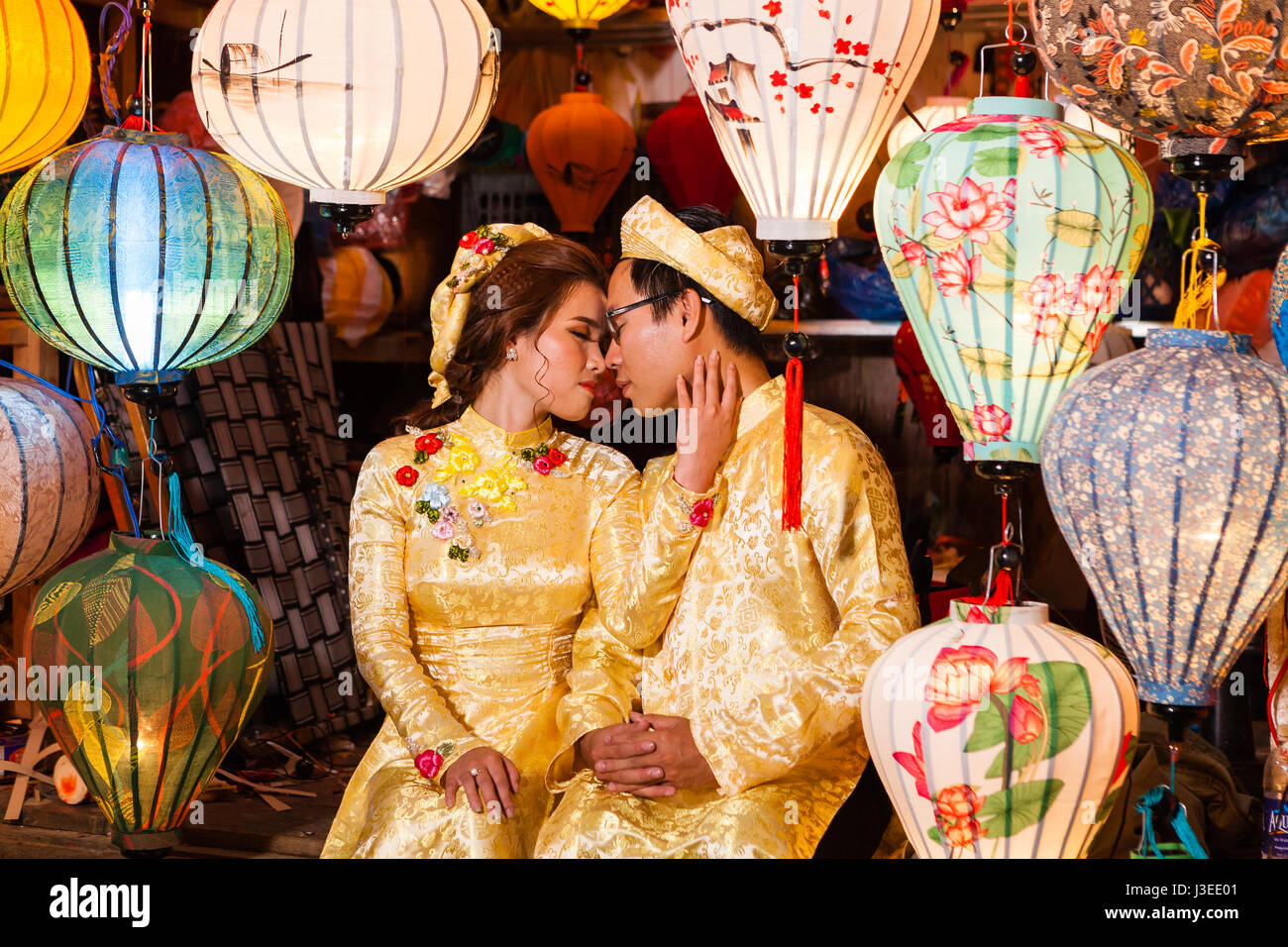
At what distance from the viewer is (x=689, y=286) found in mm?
2490

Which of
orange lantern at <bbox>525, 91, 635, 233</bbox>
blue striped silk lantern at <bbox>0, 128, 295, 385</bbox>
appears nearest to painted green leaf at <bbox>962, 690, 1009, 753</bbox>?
blue striped silk lantern at <bbox>0, 128, 295, 385</bbox>

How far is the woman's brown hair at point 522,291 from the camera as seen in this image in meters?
2.67

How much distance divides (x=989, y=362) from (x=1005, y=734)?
51 cm

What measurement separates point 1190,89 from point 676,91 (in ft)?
9.54

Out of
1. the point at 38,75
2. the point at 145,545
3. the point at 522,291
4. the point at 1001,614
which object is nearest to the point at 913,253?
the point at 1001,614

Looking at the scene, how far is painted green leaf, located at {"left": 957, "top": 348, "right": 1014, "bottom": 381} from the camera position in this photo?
1.98m

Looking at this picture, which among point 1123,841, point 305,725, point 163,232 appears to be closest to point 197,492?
point 305,725

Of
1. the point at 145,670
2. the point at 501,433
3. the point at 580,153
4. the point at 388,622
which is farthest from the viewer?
the point at 580,153

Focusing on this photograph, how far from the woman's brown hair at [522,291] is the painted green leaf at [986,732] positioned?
114cm

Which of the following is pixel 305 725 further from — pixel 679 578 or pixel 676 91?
pixel 676 91

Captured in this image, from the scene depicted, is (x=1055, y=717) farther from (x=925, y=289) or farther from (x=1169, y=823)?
(x=925, y=289)

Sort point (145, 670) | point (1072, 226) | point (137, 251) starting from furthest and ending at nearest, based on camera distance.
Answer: point (145, 670)
point (137, 251)
point (1072, 226)

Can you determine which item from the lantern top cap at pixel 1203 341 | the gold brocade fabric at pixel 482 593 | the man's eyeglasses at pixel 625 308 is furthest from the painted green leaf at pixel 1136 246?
the gold brocade fabric at pixel 482 593

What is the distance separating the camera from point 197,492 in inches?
154
